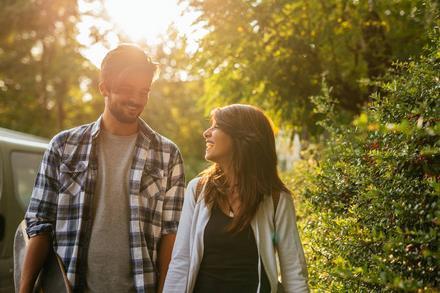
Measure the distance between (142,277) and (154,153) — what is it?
0.67 metres

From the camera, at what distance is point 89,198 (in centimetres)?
315

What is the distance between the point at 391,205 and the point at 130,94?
1369 millimetres

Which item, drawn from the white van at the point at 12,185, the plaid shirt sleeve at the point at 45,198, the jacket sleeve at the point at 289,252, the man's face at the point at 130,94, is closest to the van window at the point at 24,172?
the white van at the point at 12,185

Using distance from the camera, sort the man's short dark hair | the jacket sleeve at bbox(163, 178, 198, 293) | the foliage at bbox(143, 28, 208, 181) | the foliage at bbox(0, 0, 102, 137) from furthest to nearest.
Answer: the foliage at bbox(143, 28, 208, 181) < the foliage at bbox(0, 0, 102, 137) < the man's short dark hair < the jacket sleeve at bbox(163, 178, 198, 293)

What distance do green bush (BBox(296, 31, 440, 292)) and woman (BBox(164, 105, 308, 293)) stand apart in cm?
27

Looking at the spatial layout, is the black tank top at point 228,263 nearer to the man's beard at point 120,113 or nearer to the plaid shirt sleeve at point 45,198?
the man's beard at point 120,113

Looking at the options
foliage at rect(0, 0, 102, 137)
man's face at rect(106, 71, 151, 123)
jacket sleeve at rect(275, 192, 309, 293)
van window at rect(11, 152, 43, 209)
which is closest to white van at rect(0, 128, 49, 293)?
van window at rect(11, 152, 43, 209)

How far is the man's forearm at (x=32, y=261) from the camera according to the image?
10.1ft

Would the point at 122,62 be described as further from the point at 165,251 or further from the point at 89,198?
the point at 165,251

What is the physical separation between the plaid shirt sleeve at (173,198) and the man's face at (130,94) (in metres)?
0.37

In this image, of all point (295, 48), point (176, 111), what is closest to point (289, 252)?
point (295, 48)

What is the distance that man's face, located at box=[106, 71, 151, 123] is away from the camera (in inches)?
126

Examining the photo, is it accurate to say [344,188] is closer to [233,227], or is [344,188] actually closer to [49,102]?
[233,227]

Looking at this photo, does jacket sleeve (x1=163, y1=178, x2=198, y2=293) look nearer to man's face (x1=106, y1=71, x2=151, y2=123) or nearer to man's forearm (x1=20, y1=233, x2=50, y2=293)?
man's face (x1=106, y1=71, x2=151, y2=123)
